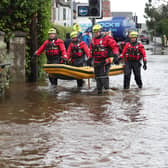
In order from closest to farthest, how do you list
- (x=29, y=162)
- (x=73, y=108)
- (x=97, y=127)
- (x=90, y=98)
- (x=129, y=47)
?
(x=29, y=162) → (x=97, y=127) → (x=73, y=108) → (x=90, y=98) → (x=129, y=47)

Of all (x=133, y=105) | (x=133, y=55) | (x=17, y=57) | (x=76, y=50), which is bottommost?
(x=133, y=105)

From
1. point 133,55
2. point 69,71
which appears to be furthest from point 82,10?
point 69,71

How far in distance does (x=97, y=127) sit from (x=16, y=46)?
798 cm

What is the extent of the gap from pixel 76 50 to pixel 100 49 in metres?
1.62

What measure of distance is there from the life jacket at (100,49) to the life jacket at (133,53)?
108 centimetres

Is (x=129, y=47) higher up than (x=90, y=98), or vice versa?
(x=129, y=47)

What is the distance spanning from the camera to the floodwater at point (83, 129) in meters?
7.32

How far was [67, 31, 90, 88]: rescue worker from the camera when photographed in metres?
15.7

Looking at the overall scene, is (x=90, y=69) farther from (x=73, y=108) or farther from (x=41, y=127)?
(x=41, y=127)

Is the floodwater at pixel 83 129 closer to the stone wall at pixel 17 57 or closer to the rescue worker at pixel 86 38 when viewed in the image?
the stone wall at pixel 17 57

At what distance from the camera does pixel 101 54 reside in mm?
14367

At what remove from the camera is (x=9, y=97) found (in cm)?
1355

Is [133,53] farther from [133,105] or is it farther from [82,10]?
A: [82,10]

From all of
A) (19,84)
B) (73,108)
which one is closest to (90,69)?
(19,84)
